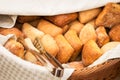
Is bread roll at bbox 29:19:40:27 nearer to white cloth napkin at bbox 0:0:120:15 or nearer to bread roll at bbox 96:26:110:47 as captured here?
white cloth napkin at bbox 0:0:120:15

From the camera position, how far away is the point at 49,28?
722 millimetres

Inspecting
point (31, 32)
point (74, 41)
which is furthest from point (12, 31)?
point (74, 41)

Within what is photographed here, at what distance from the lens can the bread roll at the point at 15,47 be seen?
65 centimetres

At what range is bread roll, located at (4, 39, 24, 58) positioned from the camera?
650 millimetres

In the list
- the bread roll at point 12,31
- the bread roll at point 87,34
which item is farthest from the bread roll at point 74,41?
the bread roll at point 12,31

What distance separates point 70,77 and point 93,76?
0.06 meters

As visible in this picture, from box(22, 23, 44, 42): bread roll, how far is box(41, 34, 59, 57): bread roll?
19 mm

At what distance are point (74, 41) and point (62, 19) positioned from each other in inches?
2.6

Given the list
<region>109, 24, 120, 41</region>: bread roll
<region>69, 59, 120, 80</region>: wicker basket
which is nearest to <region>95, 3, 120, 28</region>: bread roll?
<region>109, 24, 120, 41</region>: bread roll

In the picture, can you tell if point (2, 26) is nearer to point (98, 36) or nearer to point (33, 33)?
point (33, 33)

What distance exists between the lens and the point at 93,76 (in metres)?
0.64

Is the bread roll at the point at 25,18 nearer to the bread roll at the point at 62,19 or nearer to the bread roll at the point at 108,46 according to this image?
the bread roll at the point at 62,19

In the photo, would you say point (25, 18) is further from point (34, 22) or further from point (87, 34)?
point (87, 34)

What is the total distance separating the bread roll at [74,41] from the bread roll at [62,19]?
0.09 ft
